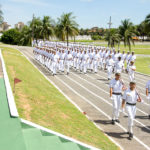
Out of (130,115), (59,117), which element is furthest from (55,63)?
(130,115)

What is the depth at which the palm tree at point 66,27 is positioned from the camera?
41469mm

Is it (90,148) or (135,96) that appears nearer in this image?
(90,148)

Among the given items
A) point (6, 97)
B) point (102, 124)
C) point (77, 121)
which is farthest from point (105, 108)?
point (6, 97)

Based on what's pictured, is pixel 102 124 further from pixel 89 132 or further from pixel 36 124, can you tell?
pixel 36 124

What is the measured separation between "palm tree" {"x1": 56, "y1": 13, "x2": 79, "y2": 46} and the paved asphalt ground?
72.9 feet

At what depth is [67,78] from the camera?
64.6 feet

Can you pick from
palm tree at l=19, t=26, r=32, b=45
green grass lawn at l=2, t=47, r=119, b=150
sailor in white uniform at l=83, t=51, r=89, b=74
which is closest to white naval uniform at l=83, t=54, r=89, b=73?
sailor in white uniform at l=83, t=51, r=89, b=74

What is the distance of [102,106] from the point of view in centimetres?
1234

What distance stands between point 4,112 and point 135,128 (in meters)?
5.01

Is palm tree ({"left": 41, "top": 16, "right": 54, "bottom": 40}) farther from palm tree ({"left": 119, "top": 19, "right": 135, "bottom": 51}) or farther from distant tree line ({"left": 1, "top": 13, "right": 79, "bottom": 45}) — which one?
palm tree ({"left": 119, "top": 19, "right": 135, "bottom": 51})

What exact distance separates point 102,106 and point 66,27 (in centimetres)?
3102

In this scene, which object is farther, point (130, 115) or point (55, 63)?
point (55, 63)

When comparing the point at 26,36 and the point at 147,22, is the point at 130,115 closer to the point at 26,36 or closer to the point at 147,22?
the point at 147,22

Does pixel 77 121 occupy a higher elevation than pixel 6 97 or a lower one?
lower
